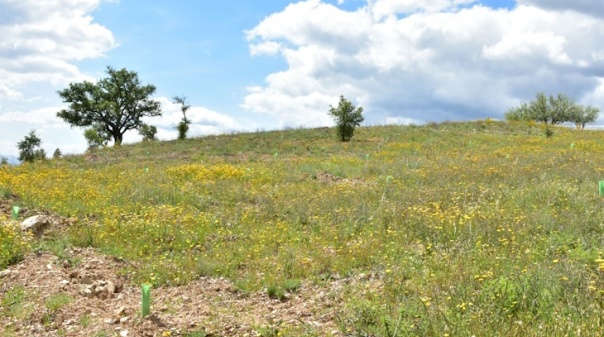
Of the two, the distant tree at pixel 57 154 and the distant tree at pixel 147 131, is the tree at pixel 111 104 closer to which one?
the distant tree at pixel 147 131

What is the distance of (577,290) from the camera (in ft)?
15.8

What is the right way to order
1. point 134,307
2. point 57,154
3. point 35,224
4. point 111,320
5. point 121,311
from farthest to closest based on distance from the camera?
1. point 57,154
2. point 35,224
3. point 134,307
4. point 121,311
5. point 111,320

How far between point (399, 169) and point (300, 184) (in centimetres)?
414

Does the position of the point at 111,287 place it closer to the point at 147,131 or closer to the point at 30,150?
the point at 30,150

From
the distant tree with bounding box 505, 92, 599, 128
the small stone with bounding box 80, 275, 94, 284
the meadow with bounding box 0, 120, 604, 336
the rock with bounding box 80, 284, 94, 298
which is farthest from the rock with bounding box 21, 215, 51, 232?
the distant tree with bounding box 505, 92, 599, 128

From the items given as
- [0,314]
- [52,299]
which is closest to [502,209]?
[52,299]

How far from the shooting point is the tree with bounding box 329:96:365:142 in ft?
95.3

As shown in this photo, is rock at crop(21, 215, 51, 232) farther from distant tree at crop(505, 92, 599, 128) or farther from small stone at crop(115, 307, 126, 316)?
distant tree at crop(505, 92, 599, 128)

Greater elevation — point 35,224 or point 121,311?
point 35,224

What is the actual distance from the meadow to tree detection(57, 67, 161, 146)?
105ft

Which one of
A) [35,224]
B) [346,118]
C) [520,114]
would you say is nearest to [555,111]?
[520,114]

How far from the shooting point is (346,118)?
2905 cm

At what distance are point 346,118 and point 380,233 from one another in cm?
2090

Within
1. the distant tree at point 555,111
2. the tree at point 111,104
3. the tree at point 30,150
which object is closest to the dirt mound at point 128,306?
the tree at point 30,150
